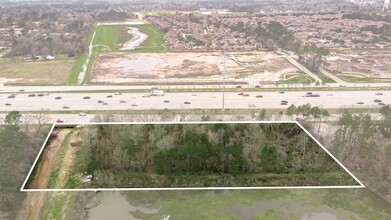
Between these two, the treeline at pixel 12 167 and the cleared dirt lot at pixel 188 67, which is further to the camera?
the cleared dirt lot at pixel 188 67

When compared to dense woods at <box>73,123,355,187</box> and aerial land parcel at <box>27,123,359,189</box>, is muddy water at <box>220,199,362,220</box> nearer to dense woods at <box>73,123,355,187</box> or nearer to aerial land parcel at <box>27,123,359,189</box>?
aerial land parcel at <box>27,123,359,189</box>

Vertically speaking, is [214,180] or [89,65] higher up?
[214,180]

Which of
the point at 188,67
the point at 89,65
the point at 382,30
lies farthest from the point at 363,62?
the point at 89,65

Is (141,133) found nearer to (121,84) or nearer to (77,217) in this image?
(77,217)

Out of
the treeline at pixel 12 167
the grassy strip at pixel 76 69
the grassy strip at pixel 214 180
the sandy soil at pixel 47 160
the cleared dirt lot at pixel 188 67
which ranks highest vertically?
the sandy soil at pixel 47 160

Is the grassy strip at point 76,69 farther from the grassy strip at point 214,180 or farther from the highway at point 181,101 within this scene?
the grassy strip at point 214,180

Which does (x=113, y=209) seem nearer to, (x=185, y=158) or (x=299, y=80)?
(x=185, y=158)

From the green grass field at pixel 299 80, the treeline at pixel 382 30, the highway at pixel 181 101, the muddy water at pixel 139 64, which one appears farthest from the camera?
the treeline at pixel 382 30

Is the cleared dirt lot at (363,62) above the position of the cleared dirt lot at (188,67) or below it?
below

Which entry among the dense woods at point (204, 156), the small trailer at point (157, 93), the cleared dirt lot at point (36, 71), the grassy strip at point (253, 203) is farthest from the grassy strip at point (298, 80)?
the dense woods at point (204, 156)
